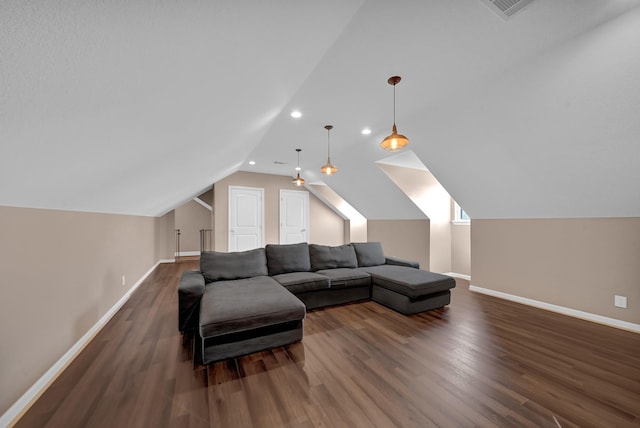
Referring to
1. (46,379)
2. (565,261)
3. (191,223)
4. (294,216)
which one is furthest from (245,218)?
(565,261)

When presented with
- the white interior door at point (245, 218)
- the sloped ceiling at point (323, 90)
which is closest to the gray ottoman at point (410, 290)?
the sloped ceiling at point (323, 90)

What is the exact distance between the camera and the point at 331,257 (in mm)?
3867

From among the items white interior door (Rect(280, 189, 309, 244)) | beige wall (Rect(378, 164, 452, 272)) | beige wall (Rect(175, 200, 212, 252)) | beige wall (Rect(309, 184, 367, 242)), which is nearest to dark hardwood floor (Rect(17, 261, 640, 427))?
beige wall (Rect(378, 164, 452, 272))

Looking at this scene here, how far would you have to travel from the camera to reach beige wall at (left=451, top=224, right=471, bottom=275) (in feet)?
16.7

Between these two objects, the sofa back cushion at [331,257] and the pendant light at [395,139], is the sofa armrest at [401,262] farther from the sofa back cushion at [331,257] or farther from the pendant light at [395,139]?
the pendant light at [395,139]

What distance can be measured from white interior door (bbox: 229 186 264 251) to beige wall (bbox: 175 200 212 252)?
3.26m

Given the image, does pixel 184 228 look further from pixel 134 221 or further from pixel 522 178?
pixel 522 178

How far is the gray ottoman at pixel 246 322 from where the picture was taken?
1.97m

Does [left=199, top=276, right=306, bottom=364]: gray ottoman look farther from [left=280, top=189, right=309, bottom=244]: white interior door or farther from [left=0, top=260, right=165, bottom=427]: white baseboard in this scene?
[left=280, top=189, right=309, bottom=244]: white interior door

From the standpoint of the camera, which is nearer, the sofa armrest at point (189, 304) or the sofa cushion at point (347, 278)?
the sofa armrest at point (189, 304)

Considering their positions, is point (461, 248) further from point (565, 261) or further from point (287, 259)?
point (287, 259)

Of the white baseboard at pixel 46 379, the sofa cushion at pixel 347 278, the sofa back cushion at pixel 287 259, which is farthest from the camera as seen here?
the sofa back cushion at pixel 287 259

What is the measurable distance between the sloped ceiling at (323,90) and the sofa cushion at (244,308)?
1.39 meters

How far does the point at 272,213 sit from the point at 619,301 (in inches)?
256
